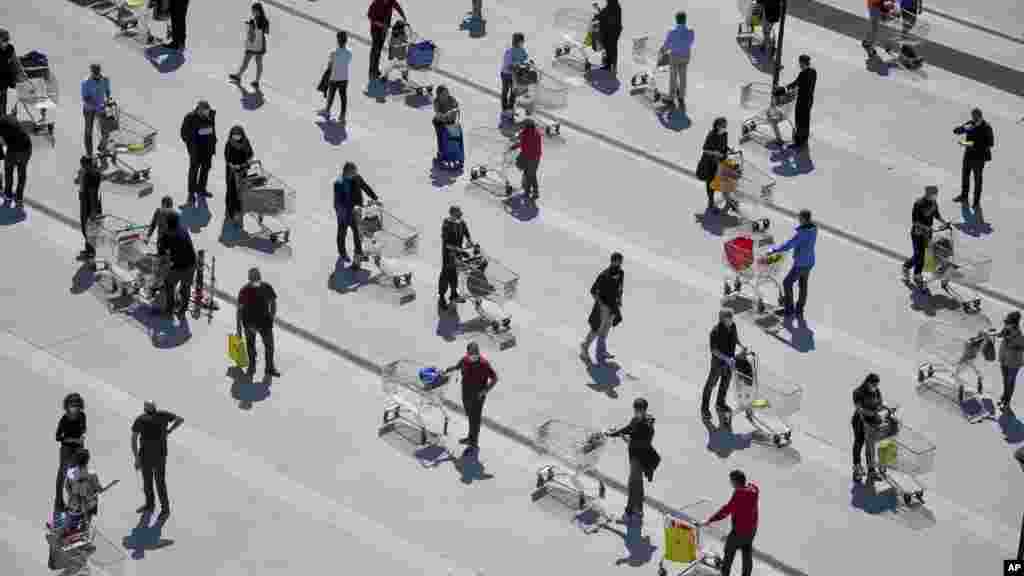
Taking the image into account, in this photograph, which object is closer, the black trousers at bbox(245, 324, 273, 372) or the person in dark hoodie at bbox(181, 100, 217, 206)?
the black trousers at bbox(245, 324, 273, 372)

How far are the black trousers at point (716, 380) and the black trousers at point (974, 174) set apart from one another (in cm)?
754

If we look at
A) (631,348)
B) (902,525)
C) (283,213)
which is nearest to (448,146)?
(283,213)

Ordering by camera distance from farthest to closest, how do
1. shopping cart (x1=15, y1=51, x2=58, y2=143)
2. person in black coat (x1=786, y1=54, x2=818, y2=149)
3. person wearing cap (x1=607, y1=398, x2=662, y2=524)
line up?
person in black coat (x1=786, y1=54, x2=818, y2=149) → shopping cart (x1=15, y1=51, x2=58, y2=143) → person wearing cap (x1=607, y1=398, x2=662, y2=524)

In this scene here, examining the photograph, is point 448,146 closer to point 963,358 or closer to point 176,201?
point 176,201

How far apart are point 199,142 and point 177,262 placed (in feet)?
10.6

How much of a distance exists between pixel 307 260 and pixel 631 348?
4.77 m

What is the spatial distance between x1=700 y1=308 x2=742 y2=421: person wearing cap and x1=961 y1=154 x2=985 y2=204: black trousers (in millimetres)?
7154

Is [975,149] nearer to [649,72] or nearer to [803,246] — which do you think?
[803,246]

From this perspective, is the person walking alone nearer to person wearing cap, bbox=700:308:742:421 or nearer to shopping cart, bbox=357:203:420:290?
shopping cart, bbox=357:203:420:290

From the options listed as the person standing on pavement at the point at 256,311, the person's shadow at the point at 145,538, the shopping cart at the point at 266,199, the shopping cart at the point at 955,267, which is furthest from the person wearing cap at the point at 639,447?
the shopping cart at the point at 266,199

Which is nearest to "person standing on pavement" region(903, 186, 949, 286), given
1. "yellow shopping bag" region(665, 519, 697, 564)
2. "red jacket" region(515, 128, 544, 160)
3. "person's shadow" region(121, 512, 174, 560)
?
"red jacket" region(515, 128, 544, 160)

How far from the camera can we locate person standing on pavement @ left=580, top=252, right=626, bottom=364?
94.4ft

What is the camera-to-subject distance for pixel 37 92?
1331 inches

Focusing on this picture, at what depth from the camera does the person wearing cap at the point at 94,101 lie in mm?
32719
